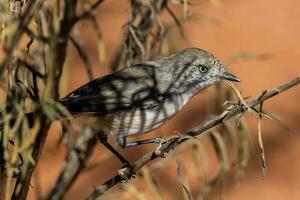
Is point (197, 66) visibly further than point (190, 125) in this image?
No

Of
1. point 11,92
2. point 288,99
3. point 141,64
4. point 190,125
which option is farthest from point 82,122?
point 288,99

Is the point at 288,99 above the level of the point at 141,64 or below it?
below

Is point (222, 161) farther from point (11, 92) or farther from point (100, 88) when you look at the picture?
point (11, 92)

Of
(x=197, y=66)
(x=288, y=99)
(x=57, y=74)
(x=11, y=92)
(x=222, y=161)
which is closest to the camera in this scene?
(x=11, y=92)

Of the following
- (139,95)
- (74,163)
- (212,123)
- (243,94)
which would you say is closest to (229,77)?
(139,95)

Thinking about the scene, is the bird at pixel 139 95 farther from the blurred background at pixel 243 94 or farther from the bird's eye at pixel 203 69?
the blurred background at pixel 243 94

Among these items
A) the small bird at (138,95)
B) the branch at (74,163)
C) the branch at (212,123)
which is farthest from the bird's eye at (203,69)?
the branch at (212,123)

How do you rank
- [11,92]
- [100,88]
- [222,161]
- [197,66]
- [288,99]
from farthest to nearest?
[288,99]
[197,66]
[100,88]
[222,161]
[11,92]

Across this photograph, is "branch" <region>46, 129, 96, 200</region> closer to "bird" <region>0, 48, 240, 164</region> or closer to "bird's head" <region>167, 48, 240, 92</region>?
"bird" <region>0, 48, 240, 164</region>

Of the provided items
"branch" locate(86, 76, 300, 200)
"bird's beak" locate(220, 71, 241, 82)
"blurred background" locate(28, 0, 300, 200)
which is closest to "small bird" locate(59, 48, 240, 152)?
"bird's beak" locate(220, 71, 241, 82)
